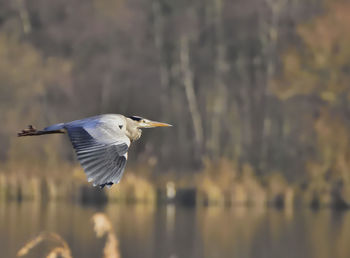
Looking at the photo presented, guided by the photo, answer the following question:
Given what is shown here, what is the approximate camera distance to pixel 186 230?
56.4ft

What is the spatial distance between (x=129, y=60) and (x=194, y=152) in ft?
8.97

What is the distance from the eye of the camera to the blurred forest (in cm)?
2123

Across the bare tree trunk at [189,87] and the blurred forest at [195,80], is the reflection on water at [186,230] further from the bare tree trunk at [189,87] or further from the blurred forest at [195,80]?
the bare tree trunk at [189,87]

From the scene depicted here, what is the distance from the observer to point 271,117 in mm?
24922

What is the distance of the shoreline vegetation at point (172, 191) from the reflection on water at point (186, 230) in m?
0.32

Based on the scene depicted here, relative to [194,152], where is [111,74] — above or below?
above

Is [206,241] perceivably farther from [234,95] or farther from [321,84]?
[234,95]

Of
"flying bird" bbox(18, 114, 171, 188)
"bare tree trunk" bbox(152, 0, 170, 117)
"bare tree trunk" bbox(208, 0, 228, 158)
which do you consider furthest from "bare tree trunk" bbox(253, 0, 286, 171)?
"flying bird" bbox(18, 114, 171, 188)

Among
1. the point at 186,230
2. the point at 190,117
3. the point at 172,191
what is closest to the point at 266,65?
the point at 190,117

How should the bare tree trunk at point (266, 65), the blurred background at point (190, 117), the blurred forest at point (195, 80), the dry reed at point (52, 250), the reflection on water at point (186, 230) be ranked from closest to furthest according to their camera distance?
the dry reed at point (52, 250)
the reflection on water at point (186, 230)
the blurred background at point (190, 117)
the blurred forest at point (195, 80)
the bare tree trunk at point (266, 65)

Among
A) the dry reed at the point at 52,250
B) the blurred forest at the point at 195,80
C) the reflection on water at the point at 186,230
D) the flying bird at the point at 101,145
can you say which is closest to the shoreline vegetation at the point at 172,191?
the blurred forest at the point at 195,80

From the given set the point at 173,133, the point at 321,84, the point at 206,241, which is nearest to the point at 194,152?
the point at 173,133

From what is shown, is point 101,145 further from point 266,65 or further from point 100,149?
point 266,65

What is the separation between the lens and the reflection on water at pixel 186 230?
47.7 feet
